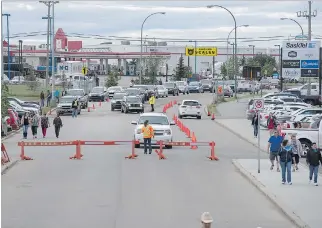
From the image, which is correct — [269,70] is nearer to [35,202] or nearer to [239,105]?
[239,105]

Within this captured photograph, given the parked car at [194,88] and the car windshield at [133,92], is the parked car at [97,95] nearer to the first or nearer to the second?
the car windshield at [133,92]

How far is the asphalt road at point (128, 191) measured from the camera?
16.2 meters

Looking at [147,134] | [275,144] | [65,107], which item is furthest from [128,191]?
[65,107]

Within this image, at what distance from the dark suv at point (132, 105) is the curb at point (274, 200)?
3504 cm

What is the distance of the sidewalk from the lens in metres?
16.5

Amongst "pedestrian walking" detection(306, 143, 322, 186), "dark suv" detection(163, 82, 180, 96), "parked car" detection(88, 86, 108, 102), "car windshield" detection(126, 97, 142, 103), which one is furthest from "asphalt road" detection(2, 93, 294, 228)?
"dark suv" detection(163, 82, 180, 96)

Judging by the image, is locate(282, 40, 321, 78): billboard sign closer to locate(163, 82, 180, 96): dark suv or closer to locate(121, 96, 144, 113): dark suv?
locate(121, 96, 144, 113): dark suv

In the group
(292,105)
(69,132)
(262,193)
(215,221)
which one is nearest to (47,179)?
(262,193)

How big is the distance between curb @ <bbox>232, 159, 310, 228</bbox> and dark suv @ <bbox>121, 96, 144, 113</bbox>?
3504cm

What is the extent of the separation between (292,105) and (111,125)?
510 inches

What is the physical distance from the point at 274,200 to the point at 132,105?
43289mm

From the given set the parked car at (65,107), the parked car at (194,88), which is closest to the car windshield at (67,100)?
the parked car at (65,107)

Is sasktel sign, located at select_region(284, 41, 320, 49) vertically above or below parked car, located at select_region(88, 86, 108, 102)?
above

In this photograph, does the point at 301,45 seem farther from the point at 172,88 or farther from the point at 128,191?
the point at 128,191
